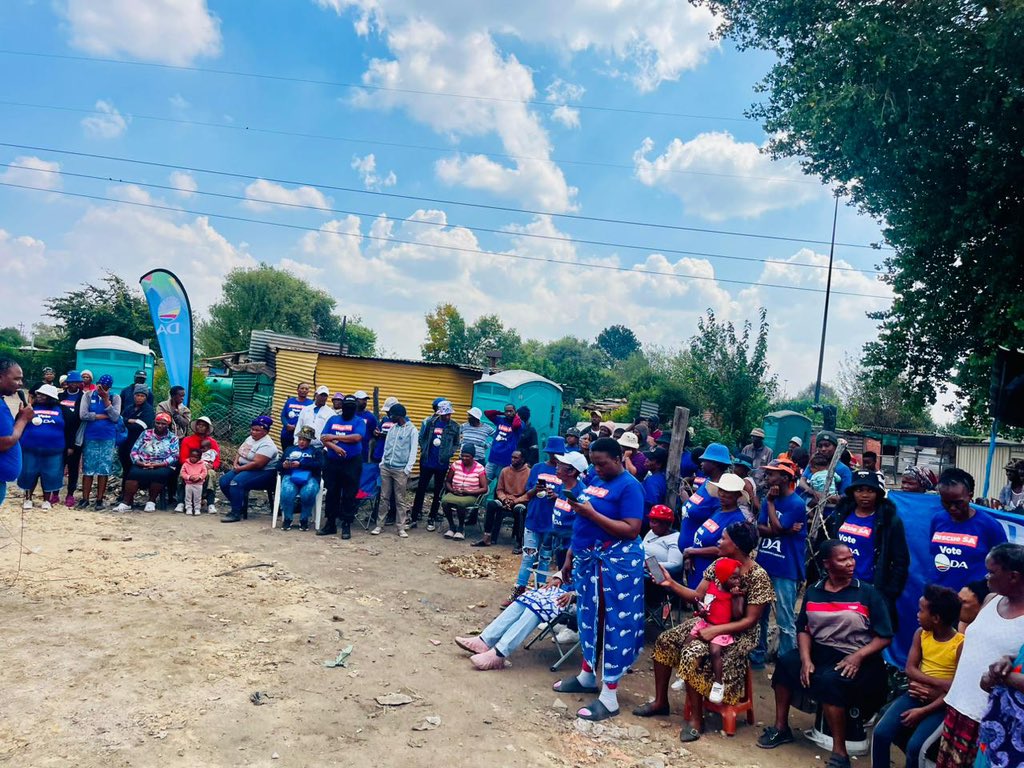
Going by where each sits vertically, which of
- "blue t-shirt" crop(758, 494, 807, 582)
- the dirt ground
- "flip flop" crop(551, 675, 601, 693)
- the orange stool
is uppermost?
"blue t-shirt" crop(758, 494, 807, 582)

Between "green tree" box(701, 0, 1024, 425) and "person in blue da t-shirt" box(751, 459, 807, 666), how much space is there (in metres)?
7.35

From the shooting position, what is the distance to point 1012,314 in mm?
10695

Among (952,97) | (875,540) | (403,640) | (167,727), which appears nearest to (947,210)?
(952,97)

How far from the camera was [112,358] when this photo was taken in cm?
1410

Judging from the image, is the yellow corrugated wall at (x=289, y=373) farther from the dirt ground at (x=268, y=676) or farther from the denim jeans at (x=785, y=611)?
the denim jeans at (x=785, y=611)

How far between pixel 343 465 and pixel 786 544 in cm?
615

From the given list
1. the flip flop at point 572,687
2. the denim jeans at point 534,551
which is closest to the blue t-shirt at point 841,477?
the denim jeans at point 534,551

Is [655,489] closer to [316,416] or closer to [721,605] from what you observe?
[721,605]

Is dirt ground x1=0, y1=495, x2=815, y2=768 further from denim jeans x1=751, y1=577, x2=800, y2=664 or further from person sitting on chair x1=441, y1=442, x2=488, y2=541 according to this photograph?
person sitting on chair x1=441, y1=442, x2=488, y2=541

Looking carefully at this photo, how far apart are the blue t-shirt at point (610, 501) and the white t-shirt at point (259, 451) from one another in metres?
6.66

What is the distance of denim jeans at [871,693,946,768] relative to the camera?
3.96 meters

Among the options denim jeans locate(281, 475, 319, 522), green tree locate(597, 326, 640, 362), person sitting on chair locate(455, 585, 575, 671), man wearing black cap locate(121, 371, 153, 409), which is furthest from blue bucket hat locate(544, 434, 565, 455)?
green tree locate(597, 326, 640, 362)

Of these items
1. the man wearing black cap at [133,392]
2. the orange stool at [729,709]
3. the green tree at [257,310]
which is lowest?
the orange stool at [729,709]

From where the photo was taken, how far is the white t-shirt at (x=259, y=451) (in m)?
10.4
